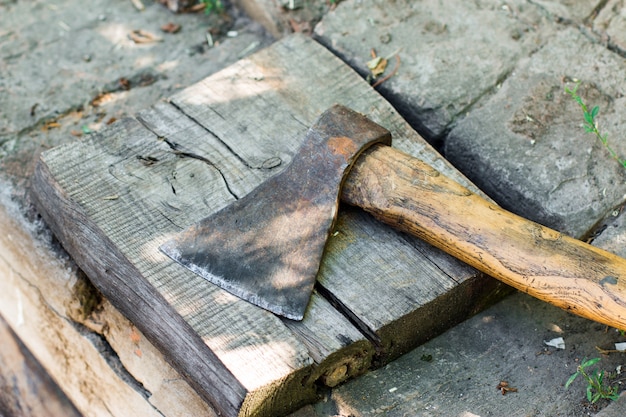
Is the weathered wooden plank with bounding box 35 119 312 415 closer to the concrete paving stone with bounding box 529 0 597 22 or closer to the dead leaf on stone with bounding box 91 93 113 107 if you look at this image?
the dead leaf on stone with bounding box 91 93 113 107

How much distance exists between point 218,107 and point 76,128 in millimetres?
773

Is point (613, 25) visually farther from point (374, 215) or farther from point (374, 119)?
point (374, 215)

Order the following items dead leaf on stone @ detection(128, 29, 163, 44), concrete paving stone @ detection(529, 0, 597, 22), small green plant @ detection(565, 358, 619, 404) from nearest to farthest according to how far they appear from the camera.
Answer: small green plant @ detection(565, 358, 619, 404), concrete paving stone @ detection(529, 0, 597, 22), dead leaf on stone @ detection(128, 29, 163, 44)

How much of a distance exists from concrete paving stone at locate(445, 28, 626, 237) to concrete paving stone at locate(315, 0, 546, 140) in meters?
0.09

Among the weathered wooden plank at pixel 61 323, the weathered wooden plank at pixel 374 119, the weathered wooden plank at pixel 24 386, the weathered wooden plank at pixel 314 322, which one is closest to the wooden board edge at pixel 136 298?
the weathered wooden plank at pixel 61 323

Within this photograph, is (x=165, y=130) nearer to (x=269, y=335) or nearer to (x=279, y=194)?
(x=279, y=194)

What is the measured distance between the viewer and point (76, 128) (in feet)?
11.4

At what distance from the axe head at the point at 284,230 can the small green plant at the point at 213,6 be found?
160 centimetres

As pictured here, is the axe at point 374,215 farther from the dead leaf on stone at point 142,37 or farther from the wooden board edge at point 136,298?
the dead leaf on stone at point 142,37

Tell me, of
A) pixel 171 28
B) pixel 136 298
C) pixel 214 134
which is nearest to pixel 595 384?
pixel 136 298

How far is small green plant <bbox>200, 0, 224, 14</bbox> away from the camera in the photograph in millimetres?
3996

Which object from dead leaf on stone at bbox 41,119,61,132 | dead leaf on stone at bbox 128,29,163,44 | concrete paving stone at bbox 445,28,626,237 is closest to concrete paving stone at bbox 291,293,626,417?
concrete paving stone at bbox 445,28,626,237

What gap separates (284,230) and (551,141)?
1.18m

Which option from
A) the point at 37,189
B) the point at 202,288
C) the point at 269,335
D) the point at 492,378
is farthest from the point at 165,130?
the point at 492,378
